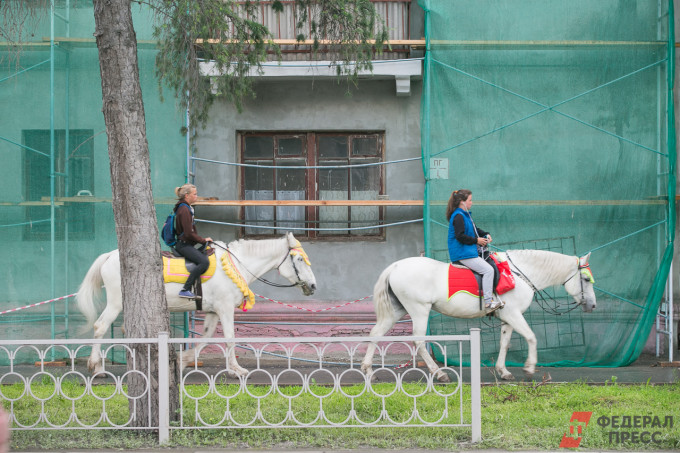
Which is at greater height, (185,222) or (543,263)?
(185,222)

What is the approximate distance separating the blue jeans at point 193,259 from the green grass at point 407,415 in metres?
1.77

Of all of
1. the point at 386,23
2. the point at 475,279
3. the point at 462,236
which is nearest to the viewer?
the point at 462,236

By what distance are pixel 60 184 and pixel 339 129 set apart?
4.36 meters

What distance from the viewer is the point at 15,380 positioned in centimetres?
946

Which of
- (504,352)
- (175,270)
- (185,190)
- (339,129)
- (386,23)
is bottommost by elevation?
(504,352)

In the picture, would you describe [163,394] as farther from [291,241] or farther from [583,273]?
[583,273]

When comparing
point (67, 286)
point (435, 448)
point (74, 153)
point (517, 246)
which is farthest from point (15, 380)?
point (517, 246)

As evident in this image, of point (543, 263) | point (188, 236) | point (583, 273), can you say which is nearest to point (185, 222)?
point (188, 236)

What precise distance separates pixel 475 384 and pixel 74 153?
23.9 feet

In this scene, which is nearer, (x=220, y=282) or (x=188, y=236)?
(x=188, y=236)

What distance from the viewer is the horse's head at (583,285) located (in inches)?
396

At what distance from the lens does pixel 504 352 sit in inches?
390

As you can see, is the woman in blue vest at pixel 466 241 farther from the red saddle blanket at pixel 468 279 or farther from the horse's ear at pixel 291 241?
the horse's ear at pixel 291 241

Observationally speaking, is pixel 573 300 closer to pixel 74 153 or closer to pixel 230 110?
pixel 230 110
